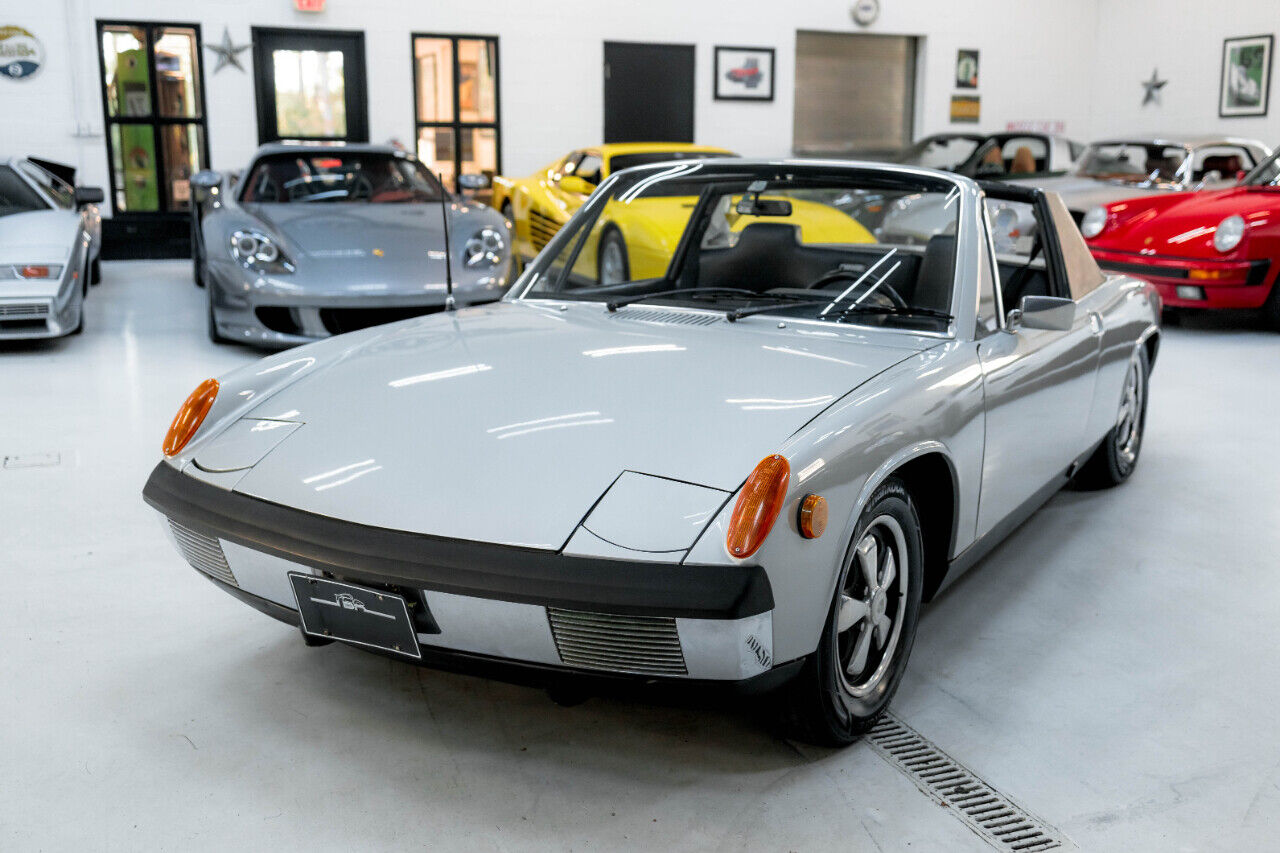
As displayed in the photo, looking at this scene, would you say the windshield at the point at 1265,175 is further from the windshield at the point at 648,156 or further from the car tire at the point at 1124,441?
the car tire at the point at 1124,441

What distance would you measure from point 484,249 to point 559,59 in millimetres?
7622

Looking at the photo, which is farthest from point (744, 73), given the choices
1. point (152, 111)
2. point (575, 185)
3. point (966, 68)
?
point (152, 111)

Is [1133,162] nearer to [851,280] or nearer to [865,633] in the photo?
[851,280]

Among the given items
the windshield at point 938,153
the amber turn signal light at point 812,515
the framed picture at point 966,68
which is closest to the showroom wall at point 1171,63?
the framed picture at point 966,68

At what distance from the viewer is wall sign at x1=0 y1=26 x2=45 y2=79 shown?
11.0 m

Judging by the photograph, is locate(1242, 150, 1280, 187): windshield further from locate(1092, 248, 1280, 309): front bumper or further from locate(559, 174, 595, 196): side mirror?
locate(559, 174, 595, 196): side mirror

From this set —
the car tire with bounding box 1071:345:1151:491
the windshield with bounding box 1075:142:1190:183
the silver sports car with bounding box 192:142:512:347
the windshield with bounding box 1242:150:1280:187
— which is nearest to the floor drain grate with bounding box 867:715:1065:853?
the car tire with bounding box 1071:345:1151:491

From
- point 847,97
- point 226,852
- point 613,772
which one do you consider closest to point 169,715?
point 226,852

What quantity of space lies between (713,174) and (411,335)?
3.20 ft

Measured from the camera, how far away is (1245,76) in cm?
1338

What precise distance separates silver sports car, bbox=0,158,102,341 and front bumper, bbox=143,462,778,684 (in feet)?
15.2

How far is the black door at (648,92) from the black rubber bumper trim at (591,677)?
1191 cm

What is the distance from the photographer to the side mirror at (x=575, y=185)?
789cm

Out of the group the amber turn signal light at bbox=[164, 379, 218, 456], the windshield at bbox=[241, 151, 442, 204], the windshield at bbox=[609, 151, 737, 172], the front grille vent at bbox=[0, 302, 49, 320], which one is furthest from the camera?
the windshield at bbox=[609, 151, 737, 172]
